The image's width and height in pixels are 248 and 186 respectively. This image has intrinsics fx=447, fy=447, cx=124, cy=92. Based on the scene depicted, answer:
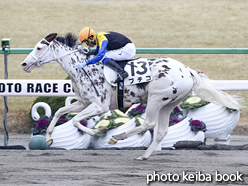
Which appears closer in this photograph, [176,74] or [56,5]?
[176,74]

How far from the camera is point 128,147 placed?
22.2 ft

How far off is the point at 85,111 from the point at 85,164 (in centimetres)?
67

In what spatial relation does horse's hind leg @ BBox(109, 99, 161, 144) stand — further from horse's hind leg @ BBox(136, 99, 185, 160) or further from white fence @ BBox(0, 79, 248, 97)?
white fence @ BBox(0, 79, 248, 97)

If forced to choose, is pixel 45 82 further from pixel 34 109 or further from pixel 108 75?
pixel 108 75

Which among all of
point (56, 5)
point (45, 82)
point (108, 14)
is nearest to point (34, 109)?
point (45, 82)

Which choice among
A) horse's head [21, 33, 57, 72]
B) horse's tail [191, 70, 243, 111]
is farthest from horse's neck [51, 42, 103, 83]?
horse's tail [191, 70, 243, 111]

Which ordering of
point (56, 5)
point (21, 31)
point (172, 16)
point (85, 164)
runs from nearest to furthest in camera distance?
point (85, 164) < point (21, 31) < point (172, 16) < point (56, 5)

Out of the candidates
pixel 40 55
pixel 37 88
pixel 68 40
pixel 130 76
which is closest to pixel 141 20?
pixel 37 88

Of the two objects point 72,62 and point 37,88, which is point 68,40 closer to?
point 72,62

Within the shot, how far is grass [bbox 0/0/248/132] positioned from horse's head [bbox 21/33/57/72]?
1022 cm

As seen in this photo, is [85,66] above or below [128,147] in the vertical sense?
above

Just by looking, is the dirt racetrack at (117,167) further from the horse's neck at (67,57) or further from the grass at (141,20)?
the grass at (141,20)

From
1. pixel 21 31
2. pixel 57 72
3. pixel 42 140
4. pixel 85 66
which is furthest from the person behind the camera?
pixel 21 31

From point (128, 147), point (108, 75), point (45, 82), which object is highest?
point (108, 75)
